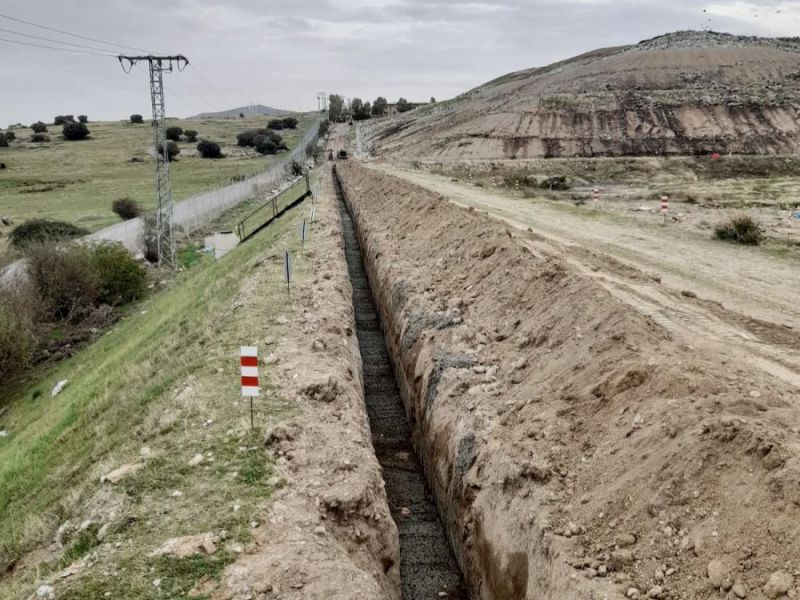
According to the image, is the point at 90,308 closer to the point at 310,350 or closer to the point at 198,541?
the point at 310,350

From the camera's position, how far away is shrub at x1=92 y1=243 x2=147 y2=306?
2771cm

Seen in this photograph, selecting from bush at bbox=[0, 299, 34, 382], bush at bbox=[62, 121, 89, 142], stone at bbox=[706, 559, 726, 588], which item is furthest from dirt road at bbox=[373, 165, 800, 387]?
bush at bbox=[62, 121, 89, 142]

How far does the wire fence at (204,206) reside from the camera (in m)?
33.9

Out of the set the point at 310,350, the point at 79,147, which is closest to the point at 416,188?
the point at 310,350

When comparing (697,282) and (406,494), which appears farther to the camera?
(697,282)

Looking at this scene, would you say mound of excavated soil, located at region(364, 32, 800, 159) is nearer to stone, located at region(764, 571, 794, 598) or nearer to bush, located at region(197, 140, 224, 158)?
bush, located at region(197, 140, 224, 158)

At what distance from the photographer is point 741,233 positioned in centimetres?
1881

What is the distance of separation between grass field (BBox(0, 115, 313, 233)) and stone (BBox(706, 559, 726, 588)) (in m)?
41.6

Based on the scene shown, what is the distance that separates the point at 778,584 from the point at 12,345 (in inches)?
832

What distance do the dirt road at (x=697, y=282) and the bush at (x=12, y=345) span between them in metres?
15.8

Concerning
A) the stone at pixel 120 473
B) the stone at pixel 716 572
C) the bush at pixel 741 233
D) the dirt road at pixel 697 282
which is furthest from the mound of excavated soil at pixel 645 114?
the stone at pixel 716 572

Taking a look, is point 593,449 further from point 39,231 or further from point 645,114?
point 645,114

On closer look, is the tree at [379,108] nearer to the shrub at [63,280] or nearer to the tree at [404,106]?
the tree at [404,106]

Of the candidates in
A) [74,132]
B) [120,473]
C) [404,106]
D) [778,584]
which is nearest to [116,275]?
[120,473]
